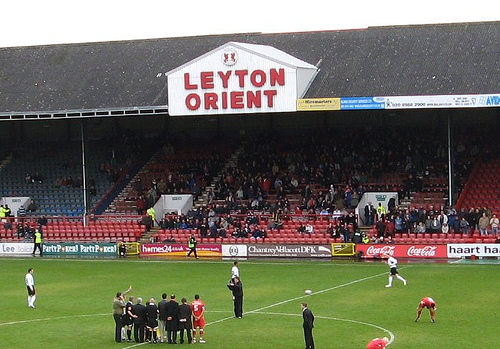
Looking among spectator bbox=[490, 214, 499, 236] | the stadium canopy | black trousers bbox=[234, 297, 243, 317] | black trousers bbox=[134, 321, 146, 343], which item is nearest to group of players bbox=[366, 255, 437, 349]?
spectator bbox=[490, 214, 499, 236]

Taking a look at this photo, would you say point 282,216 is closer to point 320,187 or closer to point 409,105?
point 320,187

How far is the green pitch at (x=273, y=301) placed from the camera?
30250 mm

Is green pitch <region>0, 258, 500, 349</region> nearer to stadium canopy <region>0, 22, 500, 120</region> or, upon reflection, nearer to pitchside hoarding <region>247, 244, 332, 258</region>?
pitchside hoarding <region>247, 244, 332, 258</region>

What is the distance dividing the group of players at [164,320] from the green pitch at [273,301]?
610 mm

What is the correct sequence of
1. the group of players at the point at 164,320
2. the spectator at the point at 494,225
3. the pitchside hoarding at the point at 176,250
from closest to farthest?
the group of players at the point at 164,320 → the spectator at the point at 494,225 → the pitchside hoarding at the point at 176,250

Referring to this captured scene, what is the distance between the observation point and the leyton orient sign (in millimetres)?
55219

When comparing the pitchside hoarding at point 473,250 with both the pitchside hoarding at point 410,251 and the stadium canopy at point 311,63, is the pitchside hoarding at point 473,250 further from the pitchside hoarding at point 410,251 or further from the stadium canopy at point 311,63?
the stadium canopy at point 311,63

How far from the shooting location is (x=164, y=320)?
30172 mm

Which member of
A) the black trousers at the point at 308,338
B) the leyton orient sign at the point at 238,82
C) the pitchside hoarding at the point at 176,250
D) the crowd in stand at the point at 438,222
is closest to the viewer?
the black trousers at the point at 308,338

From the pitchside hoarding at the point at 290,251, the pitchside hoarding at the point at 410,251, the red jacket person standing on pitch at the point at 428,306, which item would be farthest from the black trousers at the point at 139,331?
the pitchside hoarding at the point at 290,251

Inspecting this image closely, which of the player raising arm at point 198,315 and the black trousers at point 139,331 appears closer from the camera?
the player raising arm at point 198,315

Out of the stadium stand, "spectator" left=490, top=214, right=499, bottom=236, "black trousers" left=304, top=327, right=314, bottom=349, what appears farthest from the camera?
the stadium stand

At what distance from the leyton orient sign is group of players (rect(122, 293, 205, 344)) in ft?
85.2

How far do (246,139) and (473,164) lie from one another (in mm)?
14608
